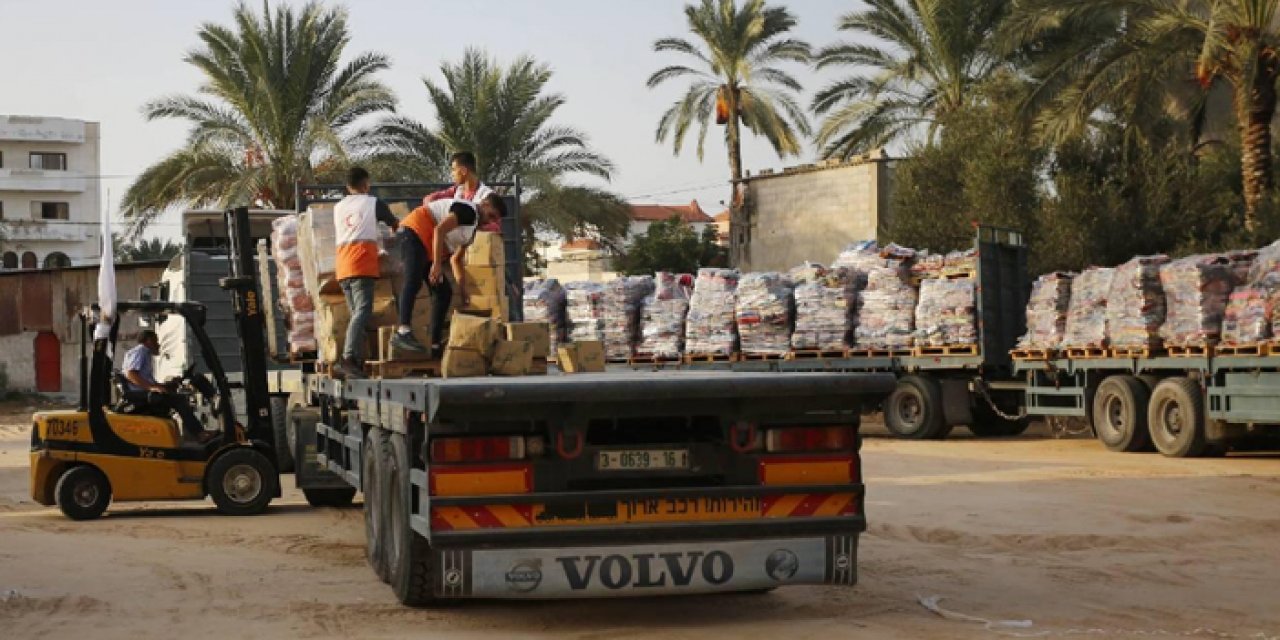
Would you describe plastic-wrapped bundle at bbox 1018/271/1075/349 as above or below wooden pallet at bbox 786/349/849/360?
above

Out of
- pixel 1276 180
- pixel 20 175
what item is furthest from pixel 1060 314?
pixel 20 175

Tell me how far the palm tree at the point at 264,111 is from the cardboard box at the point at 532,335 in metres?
24.1

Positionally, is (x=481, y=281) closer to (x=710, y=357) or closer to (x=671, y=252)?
(x=710, y=357)

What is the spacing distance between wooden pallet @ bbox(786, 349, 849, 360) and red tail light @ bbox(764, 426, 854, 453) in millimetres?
18127

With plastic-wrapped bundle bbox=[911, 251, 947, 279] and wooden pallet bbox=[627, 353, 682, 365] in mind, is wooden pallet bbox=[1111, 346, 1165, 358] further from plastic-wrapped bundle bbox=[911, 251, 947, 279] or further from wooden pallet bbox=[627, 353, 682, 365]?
wooden pallet bbox=[627, 353, 682, 365]

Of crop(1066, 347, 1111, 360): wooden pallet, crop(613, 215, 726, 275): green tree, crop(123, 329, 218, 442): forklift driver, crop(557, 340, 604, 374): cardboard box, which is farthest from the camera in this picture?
crop(613, 215, 726, 275): green tree

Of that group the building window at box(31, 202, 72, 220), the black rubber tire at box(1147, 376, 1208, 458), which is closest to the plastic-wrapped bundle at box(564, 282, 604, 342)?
the black rubber tire at box(1147, 376, 1208, 458)

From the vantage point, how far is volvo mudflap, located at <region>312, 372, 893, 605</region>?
27.5 feet


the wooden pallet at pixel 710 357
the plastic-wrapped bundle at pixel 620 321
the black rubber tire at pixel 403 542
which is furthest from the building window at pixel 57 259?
the black rubber tire at pixel 403 542

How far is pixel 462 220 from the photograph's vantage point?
11.2 meters

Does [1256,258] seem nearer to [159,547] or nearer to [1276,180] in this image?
[1276,180]

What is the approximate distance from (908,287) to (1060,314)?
10.2 feet

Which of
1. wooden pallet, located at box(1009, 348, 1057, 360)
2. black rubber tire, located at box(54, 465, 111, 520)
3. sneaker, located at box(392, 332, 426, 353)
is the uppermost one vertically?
sneaker, located at box(392, 332, 426, 353)

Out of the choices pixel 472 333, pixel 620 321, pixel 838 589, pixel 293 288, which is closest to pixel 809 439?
pixel 838 589
